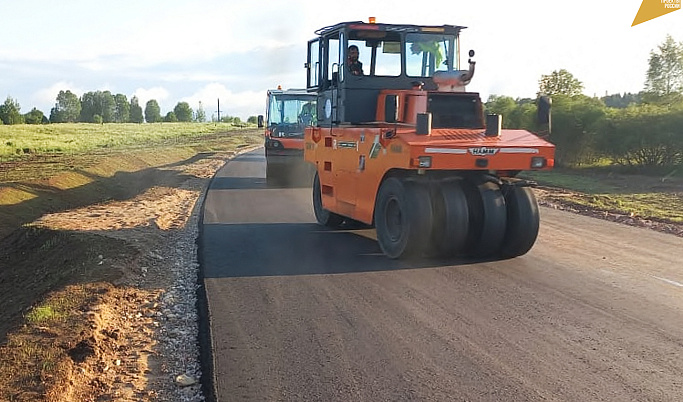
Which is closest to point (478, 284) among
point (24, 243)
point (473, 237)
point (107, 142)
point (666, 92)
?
point (473, 237)

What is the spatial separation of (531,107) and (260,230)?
17.8 meters

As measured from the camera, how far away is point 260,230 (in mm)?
11664

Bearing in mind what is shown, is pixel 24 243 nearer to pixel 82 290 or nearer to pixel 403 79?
pixel 82 290

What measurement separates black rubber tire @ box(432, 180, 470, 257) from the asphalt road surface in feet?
0.74

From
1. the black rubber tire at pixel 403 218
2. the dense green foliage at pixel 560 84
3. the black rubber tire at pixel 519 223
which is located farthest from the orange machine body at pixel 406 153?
the dense green foliage at pixel 560 84

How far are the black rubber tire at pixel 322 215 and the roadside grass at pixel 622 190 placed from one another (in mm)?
5873

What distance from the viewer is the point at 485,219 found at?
29.1ft

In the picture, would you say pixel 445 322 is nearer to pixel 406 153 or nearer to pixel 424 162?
pixel 424 162

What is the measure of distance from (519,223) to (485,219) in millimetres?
443

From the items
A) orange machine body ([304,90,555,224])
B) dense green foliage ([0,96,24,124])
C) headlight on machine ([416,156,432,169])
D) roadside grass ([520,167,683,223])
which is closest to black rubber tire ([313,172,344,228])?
orange machine body ([304,90,555,224])

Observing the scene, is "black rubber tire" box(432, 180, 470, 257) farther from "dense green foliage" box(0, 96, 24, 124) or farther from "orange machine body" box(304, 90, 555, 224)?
"dense green foliage" box(0, 96, 24, 124)

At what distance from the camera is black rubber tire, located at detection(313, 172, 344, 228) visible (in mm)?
11930

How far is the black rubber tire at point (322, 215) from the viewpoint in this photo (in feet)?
39.1

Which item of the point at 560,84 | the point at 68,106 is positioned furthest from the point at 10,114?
the point at 560,84
